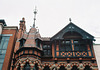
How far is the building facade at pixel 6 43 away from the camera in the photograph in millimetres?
15691

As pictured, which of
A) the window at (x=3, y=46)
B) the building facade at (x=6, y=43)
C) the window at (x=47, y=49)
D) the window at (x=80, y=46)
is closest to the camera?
the building facade at (x=6, y=43)

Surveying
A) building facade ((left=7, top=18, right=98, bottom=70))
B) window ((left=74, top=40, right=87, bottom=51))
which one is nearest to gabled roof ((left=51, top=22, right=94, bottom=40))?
building facade ((left=7, top=18, right=98, bottom=70))

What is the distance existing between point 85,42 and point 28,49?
8.00m

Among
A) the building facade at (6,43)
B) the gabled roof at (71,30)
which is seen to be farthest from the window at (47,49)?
the building facade at (6,43)

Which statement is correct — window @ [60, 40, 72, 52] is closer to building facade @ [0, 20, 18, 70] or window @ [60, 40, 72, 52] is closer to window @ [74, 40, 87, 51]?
window @ [74, 40, 87, 51]

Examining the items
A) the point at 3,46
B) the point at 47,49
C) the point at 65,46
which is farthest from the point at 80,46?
the point at 3,46

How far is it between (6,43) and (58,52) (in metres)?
7.77

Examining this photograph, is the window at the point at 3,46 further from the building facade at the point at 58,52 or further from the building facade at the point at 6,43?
the building facade at the point at 58,52

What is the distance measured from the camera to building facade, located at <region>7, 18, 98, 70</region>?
1432cm

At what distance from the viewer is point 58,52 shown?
15938 mm

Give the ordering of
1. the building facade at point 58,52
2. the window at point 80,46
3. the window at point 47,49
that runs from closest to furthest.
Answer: the building facade at point 58,52 → the window at point 80,46 → the window at point 47,49

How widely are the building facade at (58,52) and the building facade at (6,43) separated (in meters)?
0.75

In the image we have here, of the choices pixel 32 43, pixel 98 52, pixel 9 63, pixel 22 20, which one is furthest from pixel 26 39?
pixel 98 52

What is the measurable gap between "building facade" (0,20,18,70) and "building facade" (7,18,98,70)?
29.4 inches
